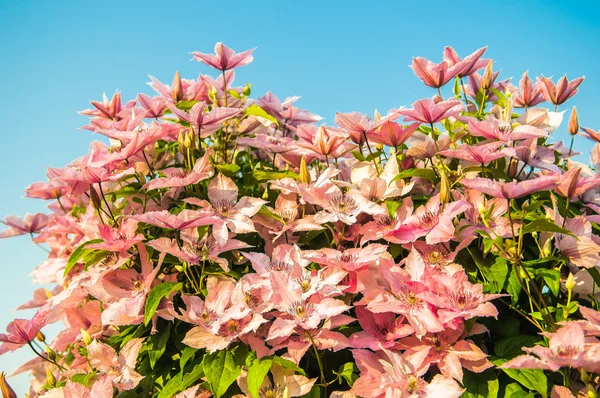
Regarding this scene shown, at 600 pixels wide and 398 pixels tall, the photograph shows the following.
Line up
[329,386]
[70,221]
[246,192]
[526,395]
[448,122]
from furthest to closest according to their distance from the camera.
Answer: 1. [70,221]
2. [448,122]
3. [246,192]
4. [329,386]
5. [526,395]

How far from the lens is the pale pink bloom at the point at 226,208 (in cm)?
154

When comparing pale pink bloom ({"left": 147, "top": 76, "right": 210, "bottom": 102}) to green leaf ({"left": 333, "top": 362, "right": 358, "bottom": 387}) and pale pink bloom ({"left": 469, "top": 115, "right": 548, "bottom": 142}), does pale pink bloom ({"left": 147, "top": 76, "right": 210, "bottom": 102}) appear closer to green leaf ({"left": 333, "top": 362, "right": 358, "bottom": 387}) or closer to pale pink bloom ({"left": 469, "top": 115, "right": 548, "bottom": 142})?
pale pink bloom ({"left": 469, "top": 115, "right": 548, "bottom": 142})

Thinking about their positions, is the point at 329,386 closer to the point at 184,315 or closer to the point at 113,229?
the point at 184,315

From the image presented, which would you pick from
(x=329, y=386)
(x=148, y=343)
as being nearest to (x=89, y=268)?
(x=148, y=343)

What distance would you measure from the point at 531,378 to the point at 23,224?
2.11 meters

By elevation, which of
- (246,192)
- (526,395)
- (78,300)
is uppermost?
(246,192)

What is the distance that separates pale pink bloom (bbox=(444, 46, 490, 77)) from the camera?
188cm

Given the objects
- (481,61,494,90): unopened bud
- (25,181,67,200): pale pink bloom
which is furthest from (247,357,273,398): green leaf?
(481,61,494,90): unopened bud

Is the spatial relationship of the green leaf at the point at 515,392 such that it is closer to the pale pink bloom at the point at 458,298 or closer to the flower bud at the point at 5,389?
the pale pink bloom at the point at 458,298

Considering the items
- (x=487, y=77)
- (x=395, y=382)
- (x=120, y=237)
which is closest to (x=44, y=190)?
(x=120, y=237)

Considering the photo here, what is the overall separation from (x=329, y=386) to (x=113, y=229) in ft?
2.38

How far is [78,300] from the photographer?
6.07 feet

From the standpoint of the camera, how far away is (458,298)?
1422mm

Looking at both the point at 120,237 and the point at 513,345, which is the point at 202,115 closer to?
the point at 120,237
